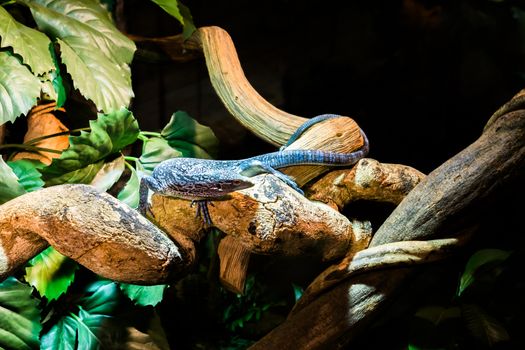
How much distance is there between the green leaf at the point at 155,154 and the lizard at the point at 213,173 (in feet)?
1.05

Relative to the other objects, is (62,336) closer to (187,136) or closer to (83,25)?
(187,136)

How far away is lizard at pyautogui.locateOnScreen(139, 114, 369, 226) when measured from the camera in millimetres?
1408

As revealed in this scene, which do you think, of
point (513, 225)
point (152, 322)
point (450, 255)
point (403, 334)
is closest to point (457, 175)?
point (450, 255)

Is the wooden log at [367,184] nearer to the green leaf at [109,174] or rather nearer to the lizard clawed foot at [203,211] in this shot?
the lizard clawed foot at [203,211]

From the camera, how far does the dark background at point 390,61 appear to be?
2197 mm

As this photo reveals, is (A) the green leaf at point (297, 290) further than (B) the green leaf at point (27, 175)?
Yes

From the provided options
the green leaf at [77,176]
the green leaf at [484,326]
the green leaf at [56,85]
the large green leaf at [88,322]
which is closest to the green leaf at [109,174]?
the green leaf at [77,176]

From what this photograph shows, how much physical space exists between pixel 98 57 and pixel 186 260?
0.80m

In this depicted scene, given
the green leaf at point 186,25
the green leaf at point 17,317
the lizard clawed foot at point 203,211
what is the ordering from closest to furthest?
the lizard clawed foot at point 203,211 < the green leaf at point 17,317 < the green leaf at point 186,25

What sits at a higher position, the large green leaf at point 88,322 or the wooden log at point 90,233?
the wooden log at point 90,233

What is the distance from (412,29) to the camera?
2.21m

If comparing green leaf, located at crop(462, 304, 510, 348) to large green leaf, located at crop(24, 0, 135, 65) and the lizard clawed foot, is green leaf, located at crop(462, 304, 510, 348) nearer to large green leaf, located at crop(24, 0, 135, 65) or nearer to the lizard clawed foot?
the lizard clawed foot

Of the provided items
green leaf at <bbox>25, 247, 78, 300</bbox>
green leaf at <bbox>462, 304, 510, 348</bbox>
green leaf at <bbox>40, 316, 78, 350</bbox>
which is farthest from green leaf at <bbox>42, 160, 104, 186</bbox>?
green leaf at <bbox>462, 304, 510, 348</bbox>

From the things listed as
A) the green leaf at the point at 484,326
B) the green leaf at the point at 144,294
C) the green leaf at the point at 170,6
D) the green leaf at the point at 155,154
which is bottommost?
the green leaf at the point at 144,294
